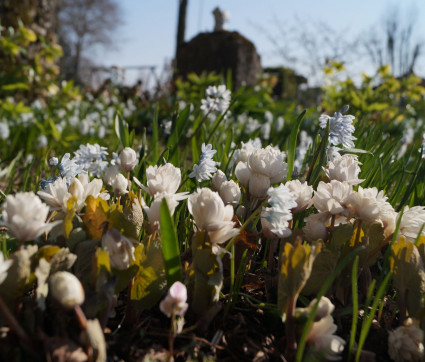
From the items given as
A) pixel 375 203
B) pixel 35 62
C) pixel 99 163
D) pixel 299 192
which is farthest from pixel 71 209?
pixel 35 62

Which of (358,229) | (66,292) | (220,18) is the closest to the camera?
(66,292)

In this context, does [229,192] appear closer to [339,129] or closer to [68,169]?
[339,129]

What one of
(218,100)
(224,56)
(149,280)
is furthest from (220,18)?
(149,280)

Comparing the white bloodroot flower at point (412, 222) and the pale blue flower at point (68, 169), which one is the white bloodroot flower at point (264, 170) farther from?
the pale blue flower at point (68, 169)

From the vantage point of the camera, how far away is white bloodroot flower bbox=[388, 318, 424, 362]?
0.85 meters

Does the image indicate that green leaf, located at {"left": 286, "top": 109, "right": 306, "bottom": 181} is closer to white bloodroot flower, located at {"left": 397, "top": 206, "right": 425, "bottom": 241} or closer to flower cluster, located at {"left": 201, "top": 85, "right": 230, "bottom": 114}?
white bloodroot flower, located at {"left": 397, "top": 206, "right": 425, "bottom": 241}

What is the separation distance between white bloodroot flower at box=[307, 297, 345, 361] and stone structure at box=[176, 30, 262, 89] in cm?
871

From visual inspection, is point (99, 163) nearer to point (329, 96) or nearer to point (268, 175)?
point (268, 175)

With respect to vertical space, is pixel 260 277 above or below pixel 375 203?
below

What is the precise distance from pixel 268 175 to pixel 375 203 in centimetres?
29

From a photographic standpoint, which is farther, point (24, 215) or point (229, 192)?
point (229, 192)

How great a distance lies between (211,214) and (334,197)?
1.25 feet

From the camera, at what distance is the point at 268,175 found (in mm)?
1087

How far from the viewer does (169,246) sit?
0.86 m
